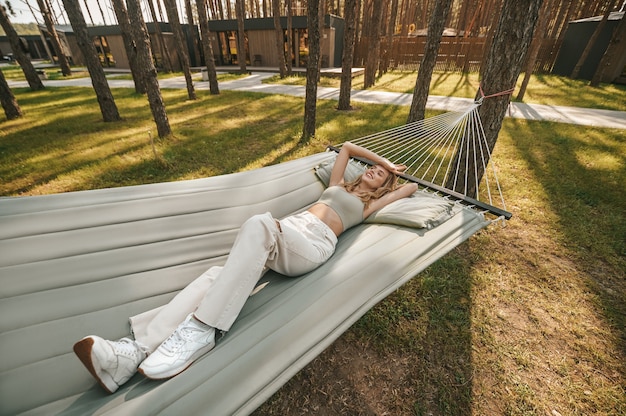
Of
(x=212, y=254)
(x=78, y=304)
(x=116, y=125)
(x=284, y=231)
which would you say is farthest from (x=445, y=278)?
(x=116, y=125)

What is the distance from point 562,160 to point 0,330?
567 cm

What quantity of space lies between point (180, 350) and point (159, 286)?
51 centimetres

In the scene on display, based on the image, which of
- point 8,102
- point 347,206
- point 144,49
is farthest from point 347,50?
point 8,102

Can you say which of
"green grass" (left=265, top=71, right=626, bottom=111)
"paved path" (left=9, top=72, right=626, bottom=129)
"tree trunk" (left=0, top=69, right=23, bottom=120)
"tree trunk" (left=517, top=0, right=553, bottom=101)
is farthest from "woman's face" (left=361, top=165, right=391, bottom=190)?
"tree trunk" (left=0, top=69, right=23, bottom=120)

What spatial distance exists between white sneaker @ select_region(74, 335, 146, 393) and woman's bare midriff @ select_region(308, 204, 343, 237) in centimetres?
113

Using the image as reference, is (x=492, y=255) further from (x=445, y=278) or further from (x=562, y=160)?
(x=562, y=160)

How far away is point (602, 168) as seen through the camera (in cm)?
357

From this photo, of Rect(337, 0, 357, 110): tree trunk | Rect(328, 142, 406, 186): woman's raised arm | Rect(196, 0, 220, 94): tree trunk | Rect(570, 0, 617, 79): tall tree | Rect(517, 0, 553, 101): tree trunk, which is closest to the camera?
Rect(328, 142, 406, 186): woman's raised arm

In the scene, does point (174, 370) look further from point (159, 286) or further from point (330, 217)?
point (330, 217)

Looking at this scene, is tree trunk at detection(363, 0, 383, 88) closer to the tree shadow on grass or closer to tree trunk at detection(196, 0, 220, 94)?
tree trunk at detection(196, 0, 220, 94)

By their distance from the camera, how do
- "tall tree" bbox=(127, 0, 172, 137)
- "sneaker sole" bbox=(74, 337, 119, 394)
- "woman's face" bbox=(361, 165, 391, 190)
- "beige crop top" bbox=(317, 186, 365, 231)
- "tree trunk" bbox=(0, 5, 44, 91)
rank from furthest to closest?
"tree trunk" bbox=(0, 5, 44, 91) < "tall tree" bbox=(127, 0, 172, 137) < "woman's face" bbox=(361, 165, 391, 190) < "beige crop top" bbox=(317, 186, 365, 231) < "sneaker sole" bbox=(74, 337, 119, 394)

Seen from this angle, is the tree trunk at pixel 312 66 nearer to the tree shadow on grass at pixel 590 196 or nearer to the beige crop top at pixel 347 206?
the beige crop top at pixel 347 206

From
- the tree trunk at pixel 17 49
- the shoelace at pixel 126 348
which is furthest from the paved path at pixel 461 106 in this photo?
the shoelace at pixel 126 348

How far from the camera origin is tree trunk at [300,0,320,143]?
4152 mm
